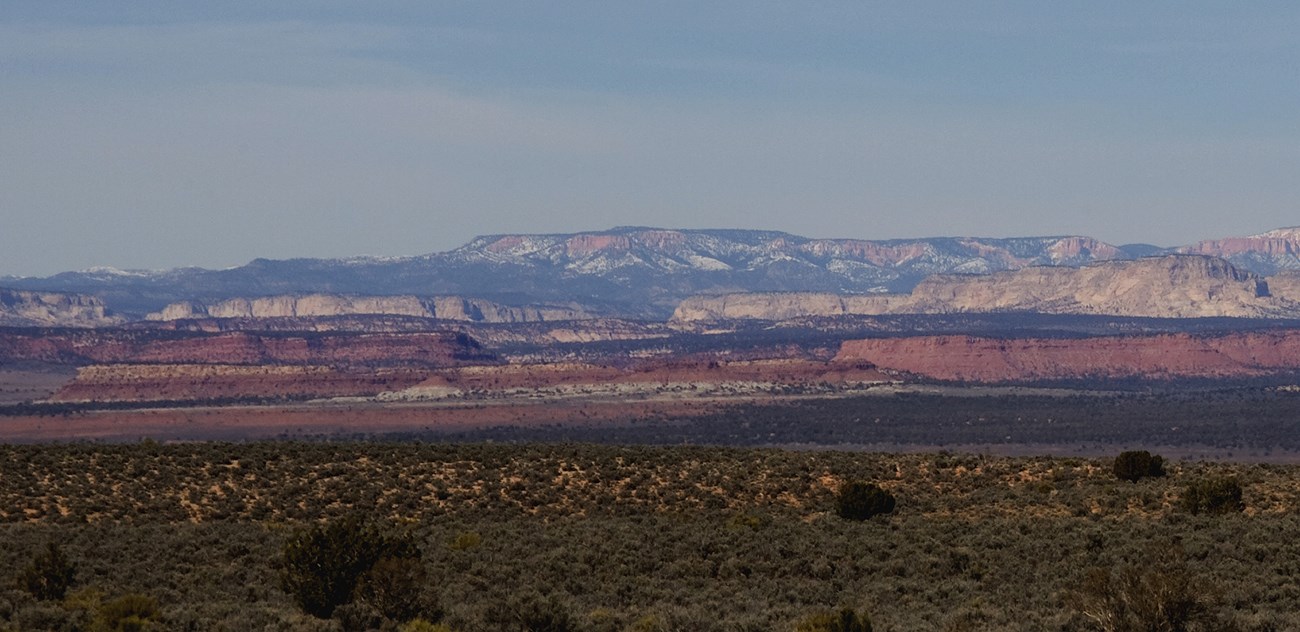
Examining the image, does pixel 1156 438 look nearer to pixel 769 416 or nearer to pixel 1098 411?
pixel 1098 411

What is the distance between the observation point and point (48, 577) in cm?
3002

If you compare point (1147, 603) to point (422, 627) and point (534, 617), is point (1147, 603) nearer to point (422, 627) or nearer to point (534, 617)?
point (534, 617)

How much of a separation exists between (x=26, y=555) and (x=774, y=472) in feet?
73.7

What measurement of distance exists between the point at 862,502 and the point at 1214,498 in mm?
8038

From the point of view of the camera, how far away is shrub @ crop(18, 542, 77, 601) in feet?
97.8

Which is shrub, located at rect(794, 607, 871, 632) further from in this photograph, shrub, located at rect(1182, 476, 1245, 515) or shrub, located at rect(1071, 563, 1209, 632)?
shrub, located at rect(1182, 476, 1245, 515)

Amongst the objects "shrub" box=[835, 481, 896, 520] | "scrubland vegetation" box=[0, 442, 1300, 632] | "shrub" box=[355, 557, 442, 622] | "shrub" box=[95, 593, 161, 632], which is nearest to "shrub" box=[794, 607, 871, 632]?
"scrubland vegetation" box=[0, 442, 1300, 632]

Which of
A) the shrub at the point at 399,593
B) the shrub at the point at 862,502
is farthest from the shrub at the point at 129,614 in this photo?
the shrub at the point at 862,502

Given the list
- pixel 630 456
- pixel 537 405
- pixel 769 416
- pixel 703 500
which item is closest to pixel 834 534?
pixel 703 500

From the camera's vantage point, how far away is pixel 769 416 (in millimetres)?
150250

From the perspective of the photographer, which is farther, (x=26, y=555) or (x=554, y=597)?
(x=26, y=555)

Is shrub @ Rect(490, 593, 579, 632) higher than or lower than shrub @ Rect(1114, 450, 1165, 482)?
lower

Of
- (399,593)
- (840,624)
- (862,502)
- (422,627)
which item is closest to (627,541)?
(862,502)

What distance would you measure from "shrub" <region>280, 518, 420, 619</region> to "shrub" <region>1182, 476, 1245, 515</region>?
1966cm
